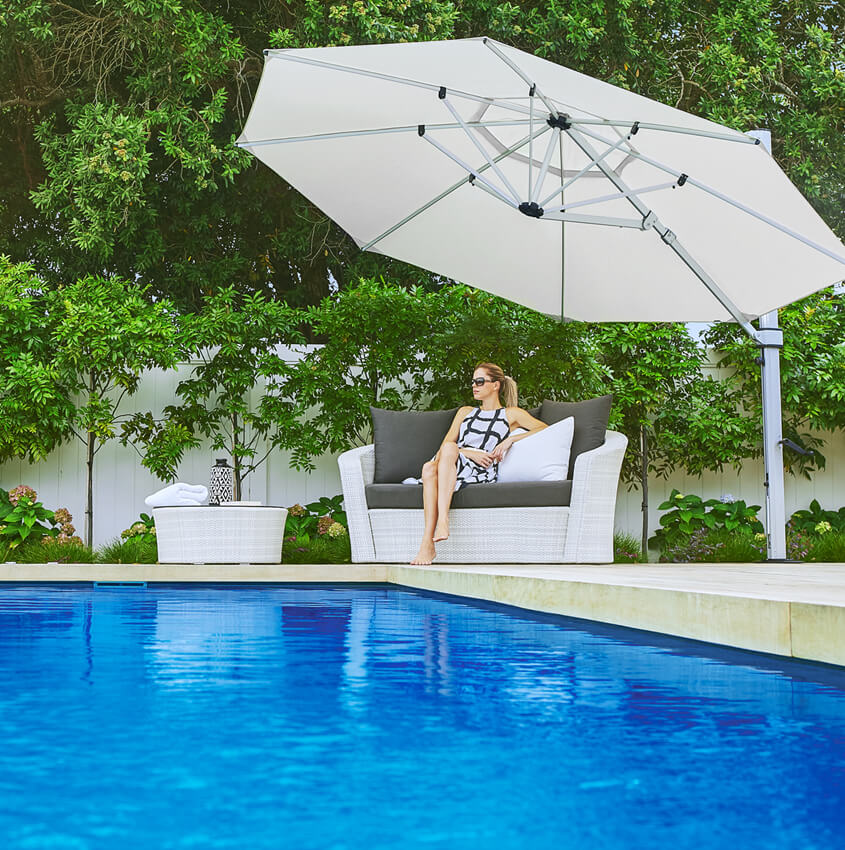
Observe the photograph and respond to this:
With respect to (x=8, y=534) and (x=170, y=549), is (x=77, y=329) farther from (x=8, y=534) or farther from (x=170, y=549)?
(x=170, y=549)

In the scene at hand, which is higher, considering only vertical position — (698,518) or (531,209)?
(531,209)

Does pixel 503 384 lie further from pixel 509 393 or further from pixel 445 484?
pixel 445 484

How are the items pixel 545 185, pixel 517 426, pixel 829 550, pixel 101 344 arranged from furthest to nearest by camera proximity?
1. pixel 101 344
2. pixel 829 550
3. pixel 517 426
4. pixel 545 185

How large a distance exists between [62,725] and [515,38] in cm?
803

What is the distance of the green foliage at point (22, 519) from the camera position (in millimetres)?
6746

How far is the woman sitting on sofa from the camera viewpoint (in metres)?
5.44

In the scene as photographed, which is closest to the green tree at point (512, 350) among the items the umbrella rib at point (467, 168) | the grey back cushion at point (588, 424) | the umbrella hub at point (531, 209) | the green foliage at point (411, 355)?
the green foliage at point (411, 355)

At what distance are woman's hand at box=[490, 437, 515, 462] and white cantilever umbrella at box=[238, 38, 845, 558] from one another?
751mm

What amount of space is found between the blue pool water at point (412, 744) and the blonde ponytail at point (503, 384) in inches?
125

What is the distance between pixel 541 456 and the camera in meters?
5.82

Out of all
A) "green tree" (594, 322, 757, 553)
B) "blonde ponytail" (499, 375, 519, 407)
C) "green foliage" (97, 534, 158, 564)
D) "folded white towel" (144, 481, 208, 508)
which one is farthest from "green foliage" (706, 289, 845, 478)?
"green foliage" (97, 534, 158, 564)

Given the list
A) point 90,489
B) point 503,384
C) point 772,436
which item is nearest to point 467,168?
point 503,384

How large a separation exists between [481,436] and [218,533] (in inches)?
60.2

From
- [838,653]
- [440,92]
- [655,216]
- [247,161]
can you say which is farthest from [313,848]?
[247,161]
